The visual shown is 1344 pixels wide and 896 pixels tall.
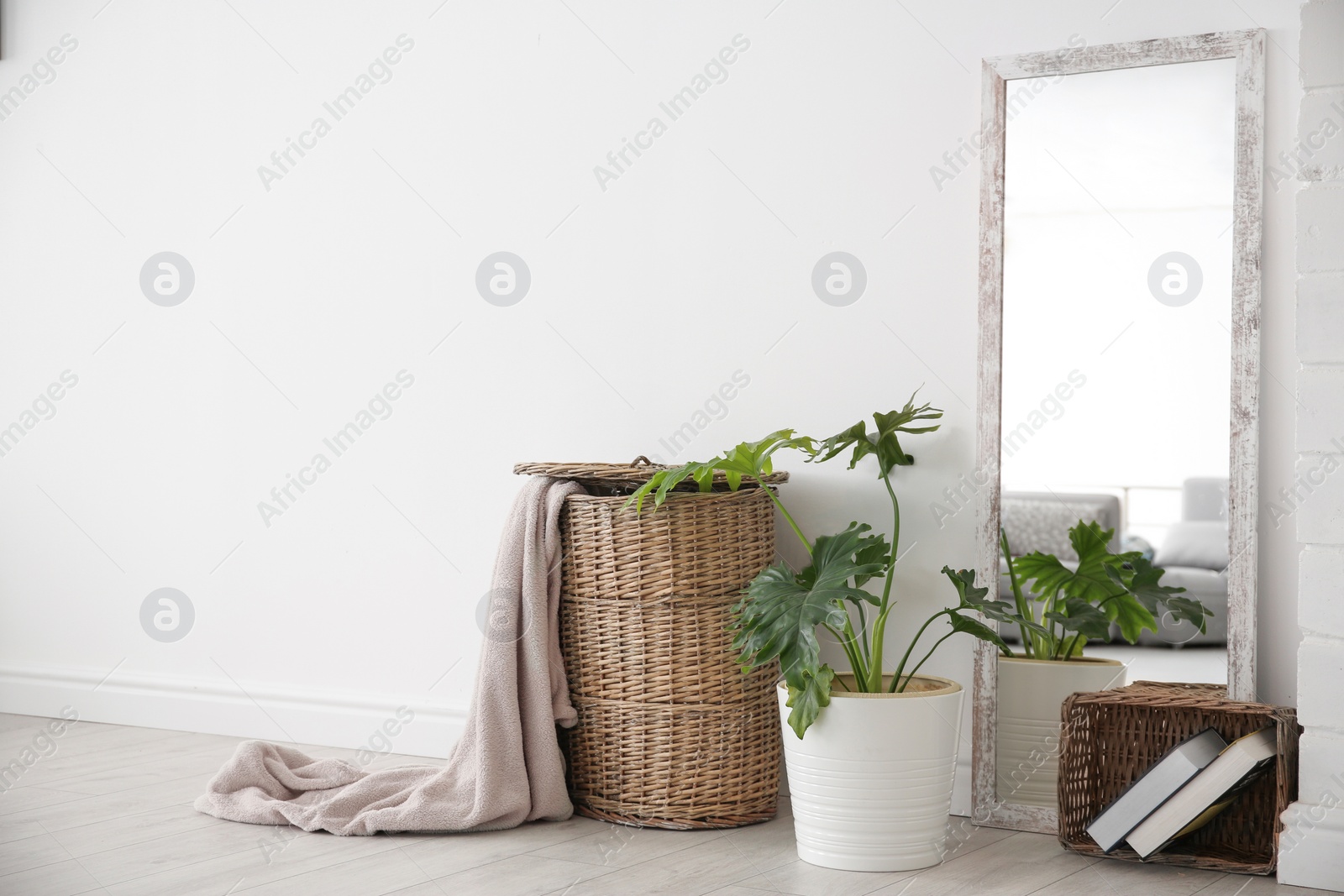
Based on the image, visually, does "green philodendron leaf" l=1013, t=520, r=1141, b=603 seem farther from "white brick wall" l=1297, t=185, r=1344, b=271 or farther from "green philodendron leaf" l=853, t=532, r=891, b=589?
"white brick wall" l=1297, t=185, r=1344, b=271

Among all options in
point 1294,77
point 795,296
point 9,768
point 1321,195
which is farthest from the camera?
point 9,768

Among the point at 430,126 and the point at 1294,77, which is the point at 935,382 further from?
the point at 430,126

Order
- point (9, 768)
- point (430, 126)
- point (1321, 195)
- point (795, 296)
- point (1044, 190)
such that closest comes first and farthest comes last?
point (1321, 195), point (1044, 190), point (795, 296), point (9, 768), point (430, 126)

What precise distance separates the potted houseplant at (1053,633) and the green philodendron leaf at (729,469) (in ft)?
1.48

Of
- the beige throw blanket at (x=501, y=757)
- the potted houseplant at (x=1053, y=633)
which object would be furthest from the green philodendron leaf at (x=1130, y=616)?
the beige throw blanket at (x=501, y=757)

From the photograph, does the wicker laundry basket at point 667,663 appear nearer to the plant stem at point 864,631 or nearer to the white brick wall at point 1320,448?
the plant stem at point 864,631

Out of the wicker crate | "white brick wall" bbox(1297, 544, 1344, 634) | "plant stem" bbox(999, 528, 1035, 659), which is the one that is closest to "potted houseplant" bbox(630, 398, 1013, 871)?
"plant stem" bbox(999, 528, 1035, 659)

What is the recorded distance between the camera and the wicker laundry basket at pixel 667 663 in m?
2.19

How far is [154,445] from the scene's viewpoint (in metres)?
3.17

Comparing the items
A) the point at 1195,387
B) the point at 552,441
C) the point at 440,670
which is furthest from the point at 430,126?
the point at 1195,387

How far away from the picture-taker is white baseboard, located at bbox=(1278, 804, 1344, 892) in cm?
182

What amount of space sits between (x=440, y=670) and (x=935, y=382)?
1316 millimetres

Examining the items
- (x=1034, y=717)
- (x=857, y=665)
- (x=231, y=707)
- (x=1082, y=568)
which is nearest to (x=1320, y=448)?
(x=1082, y=568)

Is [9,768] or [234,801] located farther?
[9,768]
